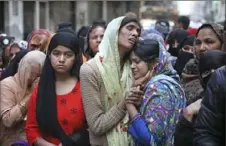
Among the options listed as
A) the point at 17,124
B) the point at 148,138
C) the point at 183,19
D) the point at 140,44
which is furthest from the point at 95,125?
the point at 183,19

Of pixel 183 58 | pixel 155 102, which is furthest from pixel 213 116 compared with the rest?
pixel 183 58

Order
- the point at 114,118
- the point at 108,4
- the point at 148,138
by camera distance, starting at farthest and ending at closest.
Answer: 1. the point at 108,4
2. the point at 114,118
3. the point at 148,138

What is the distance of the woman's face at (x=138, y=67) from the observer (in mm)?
2998

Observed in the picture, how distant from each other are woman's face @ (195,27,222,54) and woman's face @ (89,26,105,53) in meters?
1.04

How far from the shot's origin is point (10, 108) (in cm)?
375

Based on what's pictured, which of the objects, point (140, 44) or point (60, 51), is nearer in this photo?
point (140, 44)

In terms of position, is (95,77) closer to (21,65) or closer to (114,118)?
(114,118)

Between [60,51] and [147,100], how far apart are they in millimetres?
802

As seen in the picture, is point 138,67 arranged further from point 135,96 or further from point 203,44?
point 203,44

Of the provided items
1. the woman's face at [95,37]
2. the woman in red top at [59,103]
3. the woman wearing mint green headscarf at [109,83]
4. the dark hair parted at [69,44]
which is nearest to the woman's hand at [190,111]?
the woman wearing mint green headscarf at [109,83]

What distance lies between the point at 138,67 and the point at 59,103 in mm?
642

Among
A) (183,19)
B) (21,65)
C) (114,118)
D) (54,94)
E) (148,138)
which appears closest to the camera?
(148,138)

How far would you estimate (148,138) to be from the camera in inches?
112

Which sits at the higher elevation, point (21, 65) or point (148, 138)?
point (21, 65)
